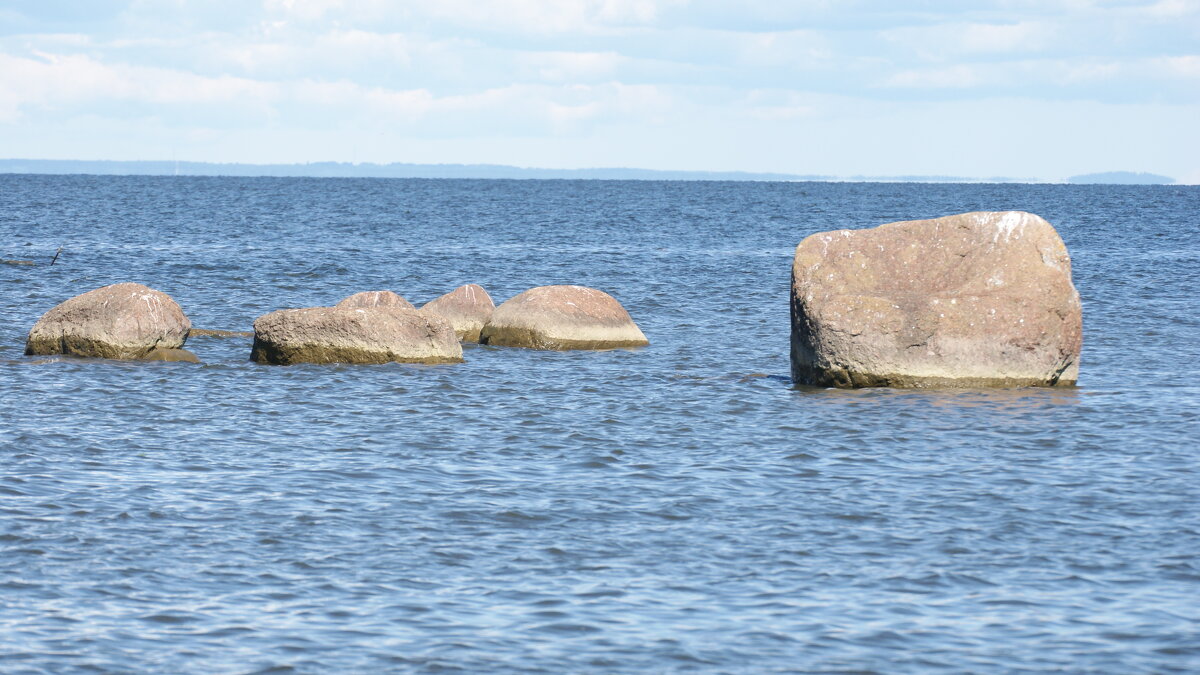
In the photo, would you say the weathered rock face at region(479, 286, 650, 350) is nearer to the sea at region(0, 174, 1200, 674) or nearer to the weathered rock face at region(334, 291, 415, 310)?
the sea at region(0, 174, 1200, 674)

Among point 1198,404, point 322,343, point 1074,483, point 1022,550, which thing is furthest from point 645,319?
point 1022,550

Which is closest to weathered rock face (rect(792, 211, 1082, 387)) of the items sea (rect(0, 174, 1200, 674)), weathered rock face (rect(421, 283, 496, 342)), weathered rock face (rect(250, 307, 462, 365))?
sea (rect(0, 174, 1200, 674))

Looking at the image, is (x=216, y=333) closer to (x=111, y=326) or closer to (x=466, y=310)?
(x=111, y=326)

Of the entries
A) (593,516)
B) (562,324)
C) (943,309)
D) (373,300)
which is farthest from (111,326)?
(943,309)

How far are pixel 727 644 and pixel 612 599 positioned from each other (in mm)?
1180

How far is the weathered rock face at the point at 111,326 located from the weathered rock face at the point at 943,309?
9944 millimetres

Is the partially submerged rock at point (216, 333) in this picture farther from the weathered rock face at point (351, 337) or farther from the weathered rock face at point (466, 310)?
the weathered rock face at point (351, 337)

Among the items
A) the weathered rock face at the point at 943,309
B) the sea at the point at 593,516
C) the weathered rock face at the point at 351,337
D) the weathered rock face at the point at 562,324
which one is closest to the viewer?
the sea at the point at 593,516

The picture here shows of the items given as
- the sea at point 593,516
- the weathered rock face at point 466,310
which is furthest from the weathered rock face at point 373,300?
the sea at point 593,516

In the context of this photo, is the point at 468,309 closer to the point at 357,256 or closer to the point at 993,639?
the point at 993,639

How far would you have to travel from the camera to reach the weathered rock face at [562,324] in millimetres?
23562

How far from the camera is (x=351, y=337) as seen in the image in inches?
824

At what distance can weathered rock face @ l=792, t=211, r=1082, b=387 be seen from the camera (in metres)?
18.0

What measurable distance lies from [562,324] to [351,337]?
4.13m
